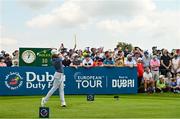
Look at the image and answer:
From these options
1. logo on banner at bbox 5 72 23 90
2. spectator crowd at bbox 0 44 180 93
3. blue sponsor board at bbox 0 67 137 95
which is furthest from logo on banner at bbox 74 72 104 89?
logo on banner at bbox 5 72 23 90

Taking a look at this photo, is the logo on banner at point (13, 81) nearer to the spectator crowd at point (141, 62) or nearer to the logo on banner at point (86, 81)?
the spectator crowd at point (141, 62)

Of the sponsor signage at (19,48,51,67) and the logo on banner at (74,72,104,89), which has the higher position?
the sponsor signage at (19,48,51,67)

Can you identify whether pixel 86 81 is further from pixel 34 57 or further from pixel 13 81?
pixel 13 81

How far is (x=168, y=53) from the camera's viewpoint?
29172mm

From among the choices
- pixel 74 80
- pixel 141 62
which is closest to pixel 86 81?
pixel 74 80

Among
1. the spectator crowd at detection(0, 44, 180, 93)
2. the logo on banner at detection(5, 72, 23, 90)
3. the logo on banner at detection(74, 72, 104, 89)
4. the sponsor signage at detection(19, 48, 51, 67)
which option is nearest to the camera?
the logo on banner at detection(5, 72, 23, 90)

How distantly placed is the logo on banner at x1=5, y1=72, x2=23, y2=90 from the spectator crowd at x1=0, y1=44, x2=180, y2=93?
1399mm

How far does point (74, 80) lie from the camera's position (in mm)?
26516

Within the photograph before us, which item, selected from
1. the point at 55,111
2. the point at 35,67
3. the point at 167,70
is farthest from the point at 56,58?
the point at 167,70

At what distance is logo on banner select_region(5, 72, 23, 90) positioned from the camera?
997 inches

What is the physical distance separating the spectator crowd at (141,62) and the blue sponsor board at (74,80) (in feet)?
1.40

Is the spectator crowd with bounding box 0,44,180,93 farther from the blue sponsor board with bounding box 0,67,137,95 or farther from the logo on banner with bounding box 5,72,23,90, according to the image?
the logo on banner with bounding box 5,72,23,90

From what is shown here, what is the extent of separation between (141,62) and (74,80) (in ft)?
15.0

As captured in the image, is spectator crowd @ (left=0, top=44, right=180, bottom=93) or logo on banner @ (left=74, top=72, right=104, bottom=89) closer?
logo on banner @ (left=74, top=72, right=104, bottom=89)
